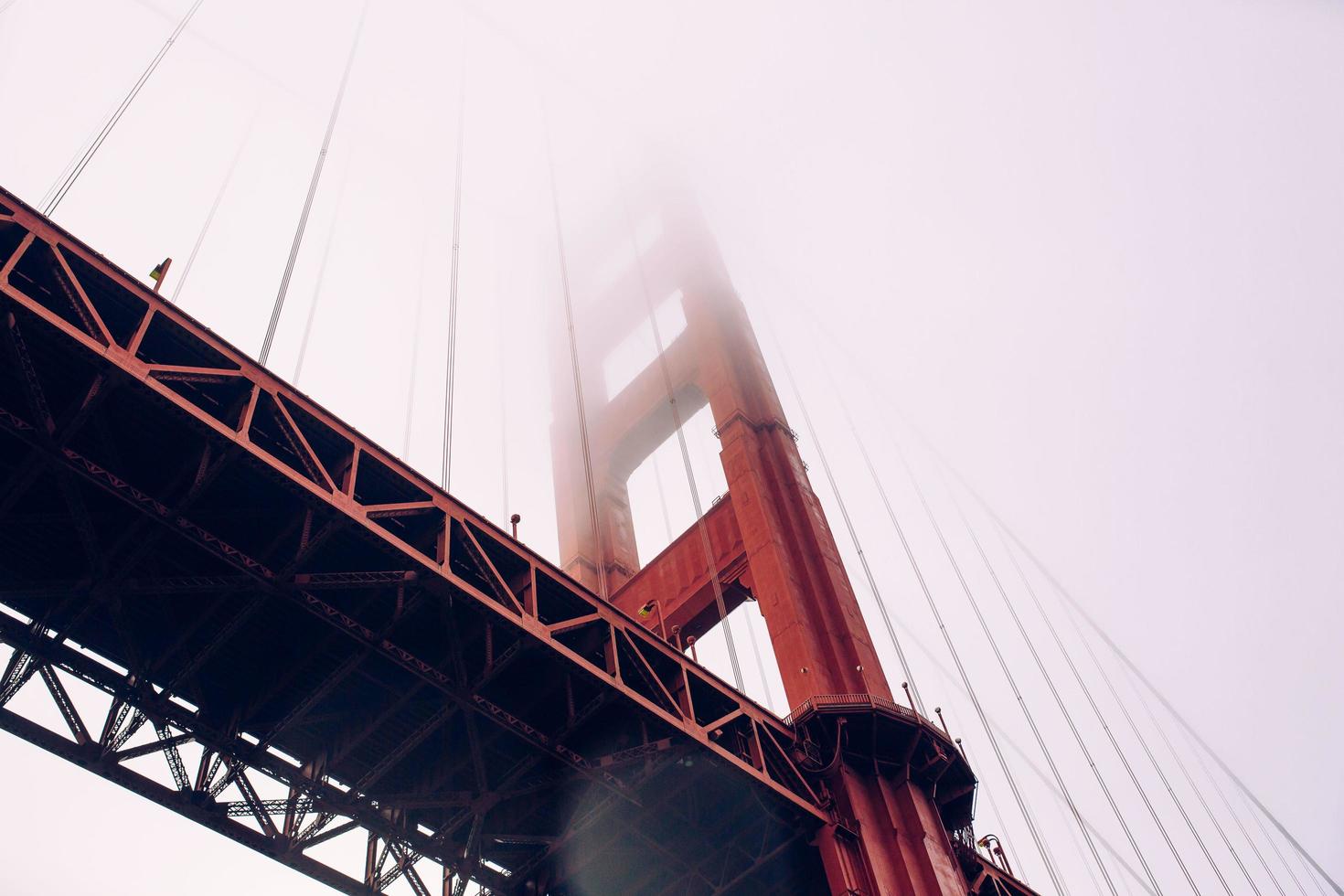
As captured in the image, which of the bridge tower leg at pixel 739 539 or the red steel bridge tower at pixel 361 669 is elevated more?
the bridge tower leg at pixel 739 539

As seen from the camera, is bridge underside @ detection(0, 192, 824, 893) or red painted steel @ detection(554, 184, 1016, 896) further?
red painted steel @ detection(554, 184, 1016, 896)

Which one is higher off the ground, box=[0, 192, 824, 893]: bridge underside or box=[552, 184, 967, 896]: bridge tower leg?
box=[552, 184, 967, 896]: bridge tower leg

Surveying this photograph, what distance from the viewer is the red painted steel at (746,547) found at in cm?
1780

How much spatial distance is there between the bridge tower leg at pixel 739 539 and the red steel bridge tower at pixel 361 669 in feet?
0.43

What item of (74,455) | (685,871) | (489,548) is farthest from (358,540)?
(685,871)

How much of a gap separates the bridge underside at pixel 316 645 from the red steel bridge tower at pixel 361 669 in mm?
37

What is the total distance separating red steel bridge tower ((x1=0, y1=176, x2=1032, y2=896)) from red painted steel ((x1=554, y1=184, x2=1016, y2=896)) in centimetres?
10

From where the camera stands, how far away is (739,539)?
81.5 ft

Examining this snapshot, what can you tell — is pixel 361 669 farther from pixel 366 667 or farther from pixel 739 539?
pixel 739 539

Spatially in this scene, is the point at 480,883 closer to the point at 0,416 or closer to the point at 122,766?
the point at 122,766

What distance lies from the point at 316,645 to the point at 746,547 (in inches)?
427

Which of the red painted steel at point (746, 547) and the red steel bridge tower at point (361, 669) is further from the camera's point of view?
the red painted steel at point (746, 547)

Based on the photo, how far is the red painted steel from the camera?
17797mm

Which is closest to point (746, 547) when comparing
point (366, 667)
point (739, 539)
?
point (739, 539)
